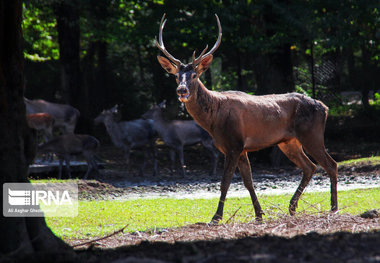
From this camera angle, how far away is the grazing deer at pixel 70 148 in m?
17.0

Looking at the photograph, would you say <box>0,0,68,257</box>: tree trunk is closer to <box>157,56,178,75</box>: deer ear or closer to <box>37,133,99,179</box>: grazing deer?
<box>157,56,178,75</box>: deer ear

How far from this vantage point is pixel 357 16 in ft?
65.8

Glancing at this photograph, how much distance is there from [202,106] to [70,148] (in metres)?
8.57

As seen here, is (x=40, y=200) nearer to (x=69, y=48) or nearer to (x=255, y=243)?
(x=255, y=243)

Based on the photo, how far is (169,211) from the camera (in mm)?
10914

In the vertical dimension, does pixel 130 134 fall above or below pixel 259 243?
below

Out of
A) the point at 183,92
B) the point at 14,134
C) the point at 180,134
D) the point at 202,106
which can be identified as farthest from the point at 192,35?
the point at 14,134

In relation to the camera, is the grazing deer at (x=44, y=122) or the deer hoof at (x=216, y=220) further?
the grazing deer at (x=44, y=122)

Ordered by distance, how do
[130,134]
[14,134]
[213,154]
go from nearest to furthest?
[14,134] < [213,154] < [130,134]

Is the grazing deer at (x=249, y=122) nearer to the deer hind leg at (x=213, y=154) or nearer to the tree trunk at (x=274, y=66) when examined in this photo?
the deer hind leg at (x=213, y=154)

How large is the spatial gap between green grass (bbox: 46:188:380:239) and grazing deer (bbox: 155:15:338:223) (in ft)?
1.75

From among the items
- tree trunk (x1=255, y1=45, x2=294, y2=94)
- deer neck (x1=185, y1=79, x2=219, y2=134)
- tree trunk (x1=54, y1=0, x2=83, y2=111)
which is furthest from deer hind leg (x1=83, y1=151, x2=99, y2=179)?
deer neck (x1=185, y1=79, x2=219, y2=134)

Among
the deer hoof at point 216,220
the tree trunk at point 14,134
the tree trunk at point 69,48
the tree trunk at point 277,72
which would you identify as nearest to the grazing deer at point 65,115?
the tree trunk at point 69,48

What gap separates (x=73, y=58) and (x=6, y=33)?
15.6 meters
